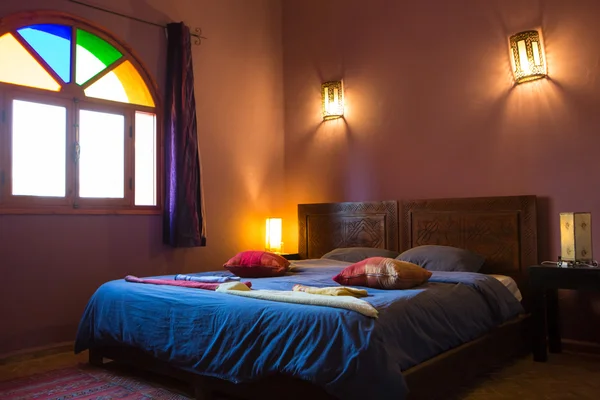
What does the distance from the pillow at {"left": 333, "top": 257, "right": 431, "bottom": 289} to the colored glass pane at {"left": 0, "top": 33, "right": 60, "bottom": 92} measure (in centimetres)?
261

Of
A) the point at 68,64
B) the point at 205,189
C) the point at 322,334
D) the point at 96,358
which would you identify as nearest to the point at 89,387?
the point at 96,358

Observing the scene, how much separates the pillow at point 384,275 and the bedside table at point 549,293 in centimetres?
88

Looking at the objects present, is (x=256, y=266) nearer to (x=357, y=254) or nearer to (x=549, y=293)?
(x=357, y=254)

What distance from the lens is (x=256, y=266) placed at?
11.1 ft

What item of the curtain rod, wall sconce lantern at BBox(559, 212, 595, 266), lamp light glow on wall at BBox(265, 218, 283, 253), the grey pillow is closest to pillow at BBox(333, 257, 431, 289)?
wall sconce lantern at BBox(559, 212, 595, 266)

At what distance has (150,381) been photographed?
290 centimetres

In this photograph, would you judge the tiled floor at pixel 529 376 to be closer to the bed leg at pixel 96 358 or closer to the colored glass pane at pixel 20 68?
the bed leg at pixel 96 358

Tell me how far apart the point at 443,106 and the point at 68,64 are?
2.98 metres

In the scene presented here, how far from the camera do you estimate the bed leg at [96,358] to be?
323 centimetres

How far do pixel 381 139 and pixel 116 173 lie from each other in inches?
90.8

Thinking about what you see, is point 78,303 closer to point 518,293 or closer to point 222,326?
point 222,326

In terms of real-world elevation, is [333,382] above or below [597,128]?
below

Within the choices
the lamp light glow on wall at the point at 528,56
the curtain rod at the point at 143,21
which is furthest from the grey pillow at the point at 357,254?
the curtain rod at the point at 143,21

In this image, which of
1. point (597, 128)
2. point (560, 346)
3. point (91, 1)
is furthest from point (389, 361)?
point (91, 1)
